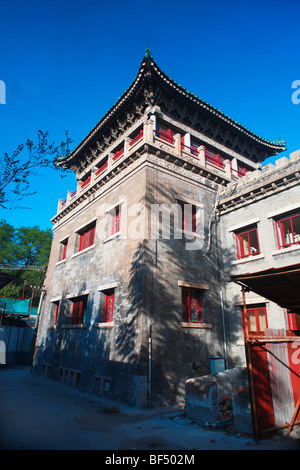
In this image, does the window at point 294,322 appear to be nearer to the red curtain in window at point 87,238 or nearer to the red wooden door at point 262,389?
the red wooden door at point 262,389

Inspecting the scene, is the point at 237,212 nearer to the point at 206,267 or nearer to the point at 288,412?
the point at 206,267

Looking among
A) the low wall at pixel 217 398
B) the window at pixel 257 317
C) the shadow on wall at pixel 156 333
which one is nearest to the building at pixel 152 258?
the shadow on wall at pixel 156 333

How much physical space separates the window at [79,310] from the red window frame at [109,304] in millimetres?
1964

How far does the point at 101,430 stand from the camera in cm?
686

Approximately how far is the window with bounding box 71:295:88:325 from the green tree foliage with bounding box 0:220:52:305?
21771 millimetres

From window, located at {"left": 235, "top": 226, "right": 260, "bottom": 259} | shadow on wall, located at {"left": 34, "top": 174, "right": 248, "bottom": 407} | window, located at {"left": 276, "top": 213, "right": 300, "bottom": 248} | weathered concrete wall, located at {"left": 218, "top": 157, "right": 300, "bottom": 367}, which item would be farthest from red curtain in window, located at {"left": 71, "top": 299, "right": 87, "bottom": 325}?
window, located at {"left": 276, "top": 213, "right": 300, "bottom": 248}

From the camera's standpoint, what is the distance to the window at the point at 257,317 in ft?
38.4

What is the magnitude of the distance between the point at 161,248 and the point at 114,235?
2.52 m

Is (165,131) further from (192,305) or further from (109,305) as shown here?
(109,305)

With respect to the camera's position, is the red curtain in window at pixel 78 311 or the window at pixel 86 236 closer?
the red curtain in window at pixel 78 311

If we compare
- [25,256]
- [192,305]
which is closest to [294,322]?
[192,305]

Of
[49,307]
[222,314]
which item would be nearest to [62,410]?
[222,314]

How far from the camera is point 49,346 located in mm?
16234

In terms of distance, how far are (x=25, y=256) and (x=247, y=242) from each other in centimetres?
3276
